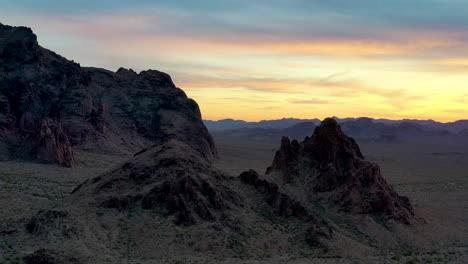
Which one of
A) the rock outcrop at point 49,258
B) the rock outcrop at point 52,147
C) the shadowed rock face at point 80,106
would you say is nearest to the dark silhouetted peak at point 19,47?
the shadowed rock face at point 80,106

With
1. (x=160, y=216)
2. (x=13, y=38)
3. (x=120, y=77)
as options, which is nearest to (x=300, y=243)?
(x=160, y=216)

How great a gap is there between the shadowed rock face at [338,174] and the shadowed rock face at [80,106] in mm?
37791

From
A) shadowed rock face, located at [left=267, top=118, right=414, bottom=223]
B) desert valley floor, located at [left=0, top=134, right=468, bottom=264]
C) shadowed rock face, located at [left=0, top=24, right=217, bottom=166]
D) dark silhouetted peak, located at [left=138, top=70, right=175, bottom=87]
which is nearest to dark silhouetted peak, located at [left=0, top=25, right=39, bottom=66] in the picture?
shadowed rock face, located at [left=0, top=24, right=217, bottom=166]

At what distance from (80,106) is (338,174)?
192 ft

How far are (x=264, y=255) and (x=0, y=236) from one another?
53.7ft

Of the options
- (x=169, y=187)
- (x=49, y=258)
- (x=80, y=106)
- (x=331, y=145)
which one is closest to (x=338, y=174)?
(x=331, y=145)

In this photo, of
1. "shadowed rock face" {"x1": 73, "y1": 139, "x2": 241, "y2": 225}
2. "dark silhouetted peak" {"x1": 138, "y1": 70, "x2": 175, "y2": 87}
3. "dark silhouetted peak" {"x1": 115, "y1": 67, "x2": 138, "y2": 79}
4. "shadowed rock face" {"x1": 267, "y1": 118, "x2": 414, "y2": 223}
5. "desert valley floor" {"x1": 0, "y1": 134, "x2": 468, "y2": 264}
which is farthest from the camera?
"dark silhouetted peak" {"x1": 115, "y1": 67, "x2": 138, "y2": 79}

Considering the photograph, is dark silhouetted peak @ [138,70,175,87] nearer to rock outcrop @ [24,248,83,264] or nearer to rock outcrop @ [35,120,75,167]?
rock outcrop @ [35,120,75,167]

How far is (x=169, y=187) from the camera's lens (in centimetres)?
3356

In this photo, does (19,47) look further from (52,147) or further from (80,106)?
(52,147)

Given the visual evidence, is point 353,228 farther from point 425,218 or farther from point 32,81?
point 32,81

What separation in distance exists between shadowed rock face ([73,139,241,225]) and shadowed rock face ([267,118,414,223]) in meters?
8.71

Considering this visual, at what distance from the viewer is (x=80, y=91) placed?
8981 cm

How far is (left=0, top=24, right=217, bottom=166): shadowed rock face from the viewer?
75188 millimetres
